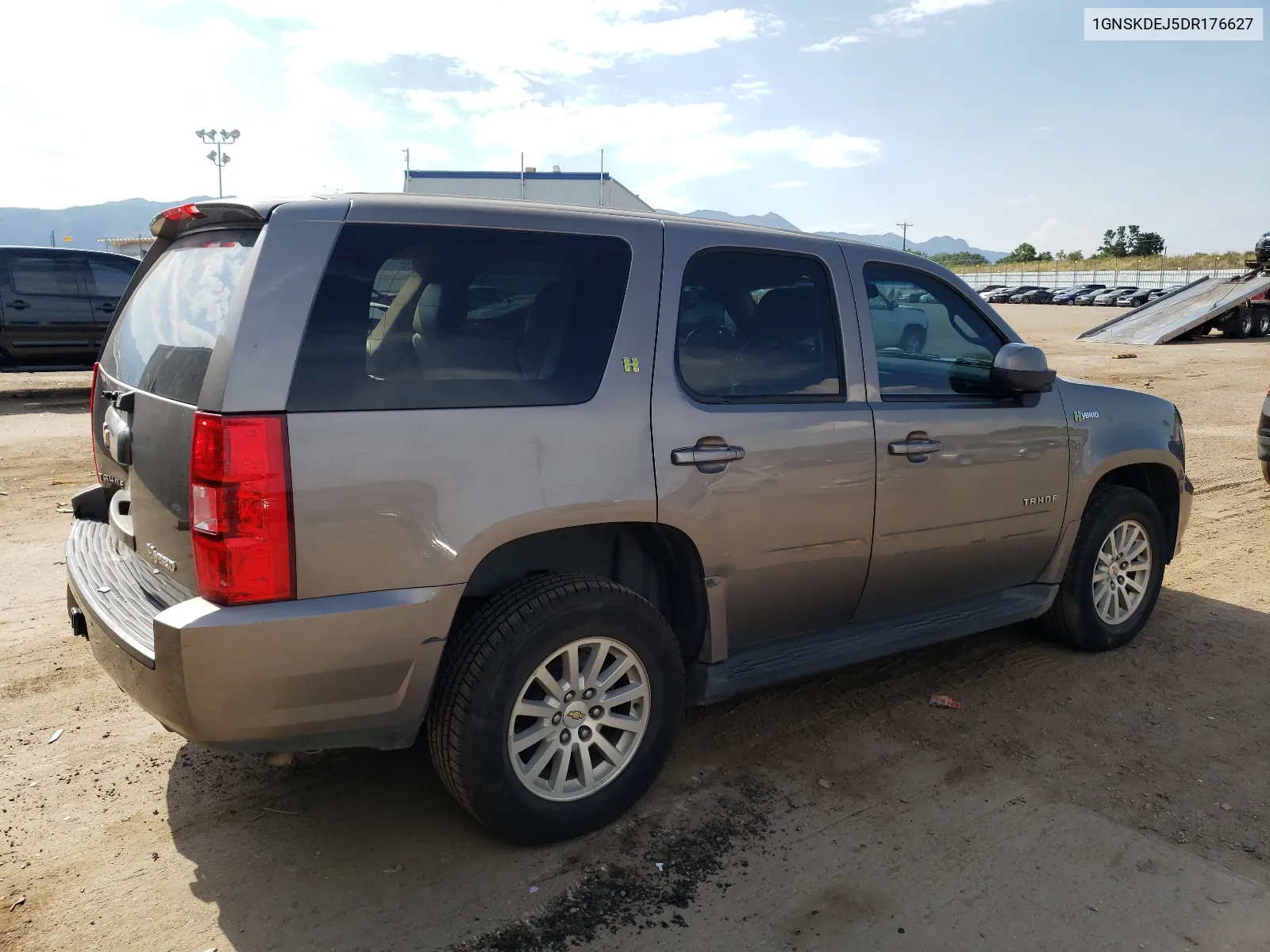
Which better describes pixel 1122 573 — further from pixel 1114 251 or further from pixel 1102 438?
pixel 1114 251

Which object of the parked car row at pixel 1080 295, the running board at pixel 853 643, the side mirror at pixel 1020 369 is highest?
the parked car row at pixel 1080 295

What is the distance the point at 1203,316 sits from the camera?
26.7 m

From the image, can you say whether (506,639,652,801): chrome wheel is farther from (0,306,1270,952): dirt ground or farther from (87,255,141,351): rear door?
(87,255,141,351): rear door

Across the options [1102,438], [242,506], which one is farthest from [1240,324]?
[242,506]

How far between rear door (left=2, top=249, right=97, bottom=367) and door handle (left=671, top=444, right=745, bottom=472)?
12.3 m

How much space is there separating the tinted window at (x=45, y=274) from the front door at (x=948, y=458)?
12415 mm

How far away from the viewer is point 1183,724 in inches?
160

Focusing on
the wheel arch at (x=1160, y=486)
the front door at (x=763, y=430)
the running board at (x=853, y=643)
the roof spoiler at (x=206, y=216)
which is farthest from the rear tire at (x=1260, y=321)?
the roof spoiler at (x=206, y=216)

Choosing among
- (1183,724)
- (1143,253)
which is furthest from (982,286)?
(1183,724)

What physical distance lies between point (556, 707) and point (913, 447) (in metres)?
1.74

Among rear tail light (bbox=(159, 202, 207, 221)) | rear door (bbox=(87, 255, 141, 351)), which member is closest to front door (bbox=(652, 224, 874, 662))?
rear tail light (bbox=(159, 202, 207, 221))

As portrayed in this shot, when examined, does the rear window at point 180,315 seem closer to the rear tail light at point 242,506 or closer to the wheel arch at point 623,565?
the rear tail light at point 242,506

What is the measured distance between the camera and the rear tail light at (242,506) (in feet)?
8.20

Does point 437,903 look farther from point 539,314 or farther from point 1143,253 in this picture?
point 1143,253
